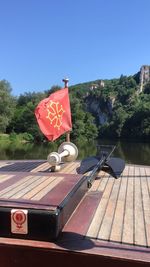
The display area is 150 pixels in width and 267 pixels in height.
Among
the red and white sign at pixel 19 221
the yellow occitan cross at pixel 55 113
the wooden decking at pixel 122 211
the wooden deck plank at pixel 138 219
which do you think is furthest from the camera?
the yellow occitan cross at pixel 55 113

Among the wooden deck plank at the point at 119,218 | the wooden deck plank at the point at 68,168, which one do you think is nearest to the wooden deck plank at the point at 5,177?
the wooden deck plank at the point at 119,218

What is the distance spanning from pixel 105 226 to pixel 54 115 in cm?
380

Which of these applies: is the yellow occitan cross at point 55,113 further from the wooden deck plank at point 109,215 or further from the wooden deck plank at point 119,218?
the wooden deck plank at point 119,218

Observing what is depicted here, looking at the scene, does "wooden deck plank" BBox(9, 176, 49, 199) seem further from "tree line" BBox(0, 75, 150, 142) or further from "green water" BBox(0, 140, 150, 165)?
"tree line" BBox(0, 75, 150, 142)

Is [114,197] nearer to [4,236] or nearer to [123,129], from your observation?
[4,236]

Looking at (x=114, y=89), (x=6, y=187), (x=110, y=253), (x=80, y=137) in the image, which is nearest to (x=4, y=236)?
(x=6, y=187)

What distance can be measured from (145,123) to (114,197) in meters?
88.0

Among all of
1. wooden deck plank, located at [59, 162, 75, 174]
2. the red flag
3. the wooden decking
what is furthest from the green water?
the wooden decking

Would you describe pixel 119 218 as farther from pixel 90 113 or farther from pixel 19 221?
pixel 90 113

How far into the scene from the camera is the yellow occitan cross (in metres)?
7.86

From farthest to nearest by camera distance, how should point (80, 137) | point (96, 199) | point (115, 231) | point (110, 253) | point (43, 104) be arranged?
point (80, 137), point (43, 104), point (96, 199), point (115, 231), point (110, 253)

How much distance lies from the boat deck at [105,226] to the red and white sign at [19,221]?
11 cm

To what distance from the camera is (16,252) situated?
410 centimetres

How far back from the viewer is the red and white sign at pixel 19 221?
4.06 m
